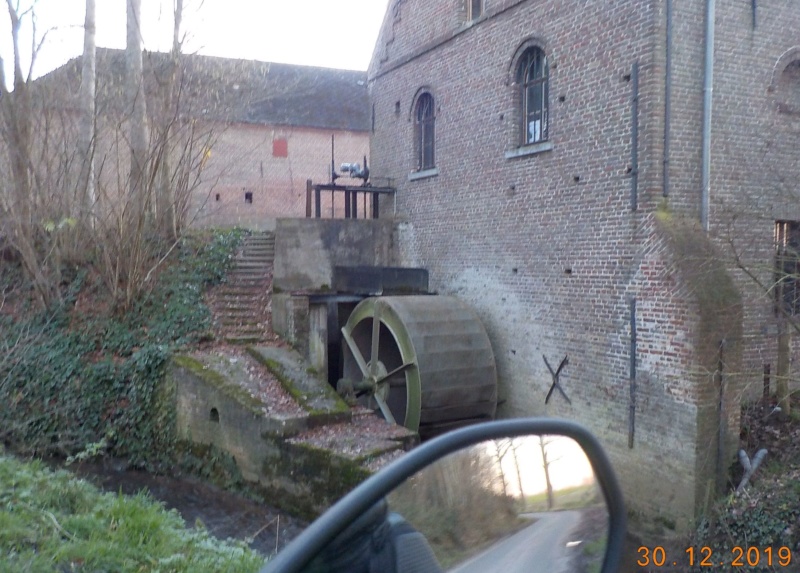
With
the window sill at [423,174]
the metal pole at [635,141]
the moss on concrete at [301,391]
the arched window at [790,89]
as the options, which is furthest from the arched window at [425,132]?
the arched window at [790,89]

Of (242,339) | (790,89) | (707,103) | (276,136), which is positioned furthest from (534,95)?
(276,136)

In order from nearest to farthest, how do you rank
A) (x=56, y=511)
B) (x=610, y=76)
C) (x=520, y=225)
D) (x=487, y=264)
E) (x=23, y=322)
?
(x=56, y=511) → (x=610, y=76) → (x=520, y=225) → (x=487, y=264) → (x=23, y=322)

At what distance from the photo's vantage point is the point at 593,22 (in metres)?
10.0

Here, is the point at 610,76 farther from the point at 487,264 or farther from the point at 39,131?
the point at 39,131

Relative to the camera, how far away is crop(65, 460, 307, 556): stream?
Result: 9008 mm

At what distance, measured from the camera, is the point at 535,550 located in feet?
6.17

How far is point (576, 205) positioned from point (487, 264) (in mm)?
2366

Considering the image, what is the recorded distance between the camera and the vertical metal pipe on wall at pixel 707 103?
367 inches

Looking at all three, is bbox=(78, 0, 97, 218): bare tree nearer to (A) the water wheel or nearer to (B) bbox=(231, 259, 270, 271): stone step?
(B) bbox=(231, 259, 270, 271): stone step

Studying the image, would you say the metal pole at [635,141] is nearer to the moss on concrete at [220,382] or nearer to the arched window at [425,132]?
the arched window at [425,132]

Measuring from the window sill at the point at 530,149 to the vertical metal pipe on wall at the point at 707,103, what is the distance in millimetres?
2220

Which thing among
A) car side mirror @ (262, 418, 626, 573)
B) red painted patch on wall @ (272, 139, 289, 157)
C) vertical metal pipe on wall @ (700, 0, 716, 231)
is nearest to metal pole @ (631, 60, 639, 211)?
vertical metal pipe on wall @ (700, 0, 716, 231)

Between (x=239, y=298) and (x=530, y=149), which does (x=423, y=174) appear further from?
(x=239, y=298)

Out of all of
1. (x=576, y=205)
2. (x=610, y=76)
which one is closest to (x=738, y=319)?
(x=576, y=205)
